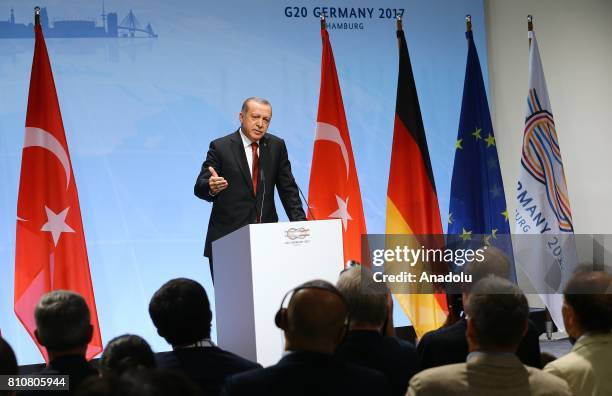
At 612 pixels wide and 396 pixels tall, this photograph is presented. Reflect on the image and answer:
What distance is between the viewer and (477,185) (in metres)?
6.52

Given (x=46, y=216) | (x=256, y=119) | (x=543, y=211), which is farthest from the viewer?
(x=543, y=211)

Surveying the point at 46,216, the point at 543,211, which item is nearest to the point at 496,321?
the point at 46,216

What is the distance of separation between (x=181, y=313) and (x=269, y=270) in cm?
98

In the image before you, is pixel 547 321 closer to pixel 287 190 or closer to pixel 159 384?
pixel 287 190

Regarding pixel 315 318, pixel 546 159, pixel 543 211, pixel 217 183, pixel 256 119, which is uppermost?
pixel 256 119

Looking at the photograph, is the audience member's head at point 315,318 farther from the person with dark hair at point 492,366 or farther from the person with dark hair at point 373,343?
the person with dark hair at point 373,343

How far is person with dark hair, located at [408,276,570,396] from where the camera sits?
2.31m

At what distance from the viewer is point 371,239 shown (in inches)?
272

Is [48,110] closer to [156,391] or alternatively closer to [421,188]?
[421,188]

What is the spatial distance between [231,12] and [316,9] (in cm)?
77

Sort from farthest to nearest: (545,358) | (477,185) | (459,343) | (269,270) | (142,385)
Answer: (477,185) → (269,270) → (545,358) → (459,343) → (142,385)

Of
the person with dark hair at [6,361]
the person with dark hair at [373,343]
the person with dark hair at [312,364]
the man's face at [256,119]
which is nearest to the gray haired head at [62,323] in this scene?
the person with dark hair at [6,361]

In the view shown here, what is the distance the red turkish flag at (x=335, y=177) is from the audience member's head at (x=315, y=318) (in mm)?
3572

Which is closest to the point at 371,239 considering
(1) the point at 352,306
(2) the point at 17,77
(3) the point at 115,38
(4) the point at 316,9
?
(4) the point at 316,9
